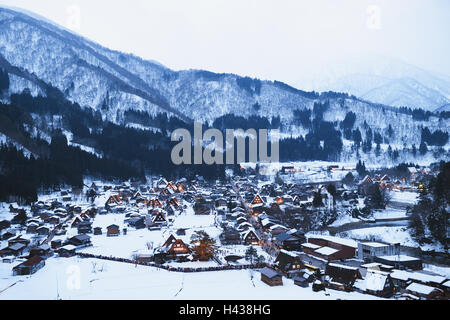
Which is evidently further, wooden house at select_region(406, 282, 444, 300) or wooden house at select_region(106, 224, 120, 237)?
wooden house at select_region(106, 224, 120, 237)

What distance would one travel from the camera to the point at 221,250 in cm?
2345

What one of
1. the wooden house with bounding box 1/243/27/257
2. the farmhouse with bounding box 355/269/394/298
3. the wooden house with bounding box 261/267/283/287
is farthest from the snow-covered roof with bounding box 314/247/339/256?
the wooden house with bounding box 1/243/27/257

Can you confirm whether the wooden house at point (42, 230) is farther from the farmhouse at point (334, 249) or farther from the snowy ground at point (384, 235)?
the snowy ground at point (384, 235)

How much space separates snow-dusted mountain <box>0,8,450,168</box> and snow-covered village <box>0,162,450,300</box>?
81863 mm

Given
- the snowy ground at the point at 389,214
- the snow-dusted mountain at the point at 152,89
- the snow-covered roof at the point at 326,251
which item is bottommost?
the snow-covered roof at the point at 326,251

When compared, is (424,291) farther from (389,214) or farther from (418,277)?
(389,214)

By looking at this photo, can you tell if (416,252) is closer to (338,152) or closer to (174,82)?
(338,152)

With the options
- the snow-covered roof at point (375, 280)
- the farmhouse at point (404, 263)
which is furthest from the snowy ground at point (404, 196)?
the snow-covered roof at point (375, 280)

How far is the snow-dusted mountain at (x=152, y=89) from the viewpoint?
119m

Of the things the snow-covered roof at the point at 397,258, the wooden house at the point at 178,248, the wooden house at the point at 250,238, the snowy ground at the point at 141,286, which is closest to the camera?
the snowy ground at the point at 141,286

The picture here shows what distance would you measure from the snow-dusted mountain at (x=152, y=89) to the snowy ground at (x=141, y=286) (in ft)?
323

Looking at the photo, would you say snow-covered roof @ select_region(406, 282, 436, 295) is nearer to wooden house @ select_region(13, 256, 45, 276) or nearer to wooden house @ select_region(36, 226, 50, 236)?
wooden house @ select_region(13, 256, 45, 276)

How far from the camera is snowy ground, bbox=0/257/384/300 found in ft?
46.1
